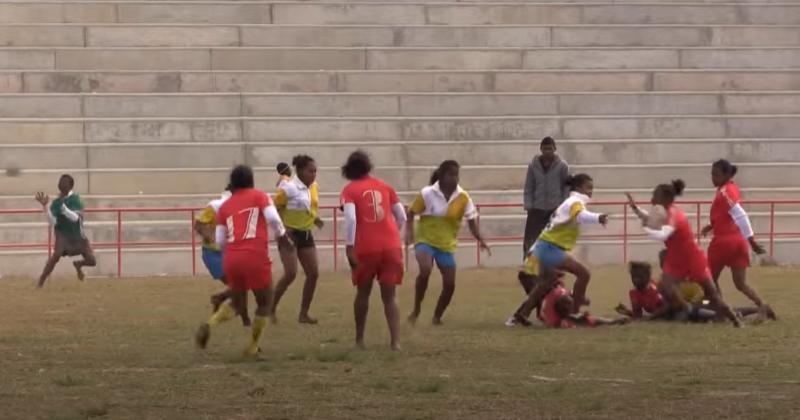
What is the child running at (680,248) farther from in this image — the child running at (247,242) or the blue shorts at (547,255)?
the child running at (247,242)

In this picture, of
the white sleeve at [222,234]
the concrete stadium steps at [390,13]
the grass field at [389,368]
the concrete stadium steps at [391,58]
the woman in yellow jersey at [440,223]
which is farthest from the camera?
the concrete stadium steps at [390,13]

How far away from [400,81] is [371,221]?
16.1 metres

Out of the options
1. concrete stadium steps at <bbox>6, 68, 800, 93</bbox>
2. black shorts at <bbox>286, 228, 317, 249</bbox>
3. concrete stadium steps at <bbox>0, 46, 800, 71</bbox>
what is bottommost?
black shorts at <bbox>286, 228, 317, 249</bbox>

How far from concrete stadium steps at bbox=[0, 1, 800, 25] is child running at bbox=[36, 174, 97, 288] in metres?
9.03

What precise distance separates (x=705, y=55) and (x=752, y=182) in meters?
3.58

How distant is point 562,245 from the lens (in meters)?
15.6

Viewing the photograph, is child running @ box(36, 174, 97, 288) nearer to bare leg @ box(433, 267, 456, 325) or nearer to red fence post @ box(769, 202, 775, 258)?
bare leg @ box(433, 267, 456, 325)

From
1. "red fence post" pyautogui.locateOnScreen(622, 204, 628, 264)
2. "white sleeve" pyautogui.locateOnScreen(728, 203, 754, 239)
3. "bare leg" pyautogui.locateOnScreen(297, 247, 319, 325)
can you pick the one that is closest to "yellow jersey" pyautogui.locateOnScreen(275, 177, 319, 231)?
"bare leg" pyautogui.locateOnScreen(297, 247, 319, 325)

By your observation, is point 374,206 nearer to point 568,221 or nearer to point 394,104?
point 568,221

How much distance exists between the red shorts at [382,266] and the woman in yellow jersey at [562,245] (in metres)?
2.48

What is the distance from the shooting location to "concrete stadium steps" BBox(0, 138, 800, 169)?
26.5 m

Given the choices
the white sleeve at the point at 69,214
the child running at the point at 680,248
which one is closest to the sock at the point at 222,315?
the child running at the point at 680,248

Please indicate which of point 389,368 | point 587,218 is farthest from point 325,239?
point 389,368

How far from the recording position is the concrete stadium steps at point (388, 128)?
2700cm
